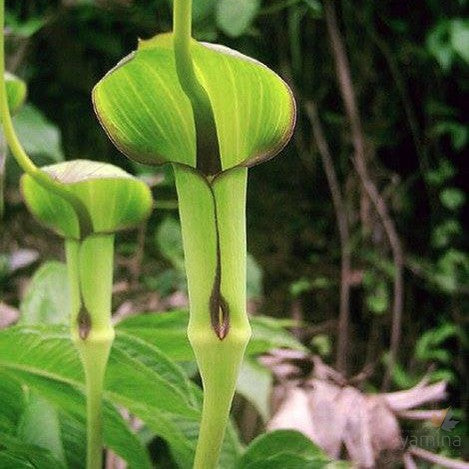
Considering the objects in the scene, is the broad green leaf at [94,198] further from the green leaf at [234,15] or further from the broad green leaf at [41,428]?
the green leaf at [234,15]

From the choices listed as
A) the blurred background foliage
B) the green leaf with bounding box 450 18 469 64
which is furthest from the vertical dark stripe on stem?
the green leaf with bounding box 450 18 469 64

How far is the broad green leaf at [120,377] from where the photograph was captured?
0.37 meters

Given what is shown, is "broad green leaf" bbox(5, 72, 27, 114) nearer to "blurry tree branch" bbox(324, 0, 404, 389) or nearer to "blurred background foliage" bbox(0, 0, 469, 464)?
"blurred background foliage" bbox(0, 0, 469, 464)

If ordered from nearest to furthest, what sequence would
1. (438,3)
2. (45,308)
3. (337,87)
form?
(45,308)
(438,3)
(337,87)

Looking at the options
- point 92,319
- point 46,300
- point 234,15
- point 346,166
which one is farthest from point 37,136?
point 92,319

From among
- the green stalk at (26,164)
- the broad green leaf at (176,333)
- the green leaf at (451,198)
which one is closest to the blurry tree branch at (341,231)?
the green leaf at (451,198)

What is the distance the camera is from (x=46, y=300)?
57 cm

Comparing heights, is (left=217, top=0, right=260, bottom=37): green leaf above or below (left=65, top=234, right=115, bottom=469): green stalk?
above

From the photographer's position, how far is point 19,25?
42.7 inches

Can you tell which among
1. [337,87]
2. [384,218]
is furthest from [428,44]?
[384,218]

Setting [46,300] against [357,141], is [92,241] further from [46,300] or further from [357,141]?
[357,141]

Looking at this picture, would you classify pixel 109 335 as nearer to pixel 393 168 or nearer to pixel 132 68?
pixel 132 68

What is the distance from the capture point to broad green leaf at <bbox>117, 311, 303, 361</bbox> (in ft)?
1.50

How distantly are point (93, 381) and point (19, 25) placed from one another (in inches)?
32.7
